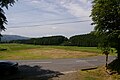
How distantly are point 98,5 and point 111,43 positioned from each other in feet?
11.1

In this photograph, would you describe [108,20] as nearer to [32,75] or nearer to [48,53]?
[32,75]

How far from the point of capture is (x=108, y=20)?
2275 cm

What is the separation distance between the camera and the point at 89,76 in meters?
22.1

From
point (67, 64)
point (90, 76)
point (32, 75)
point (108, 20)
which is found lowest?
point (32, 75)

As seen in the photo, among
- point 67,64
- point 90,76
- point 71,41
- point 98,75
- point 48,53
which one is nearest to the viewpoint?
point 90,76

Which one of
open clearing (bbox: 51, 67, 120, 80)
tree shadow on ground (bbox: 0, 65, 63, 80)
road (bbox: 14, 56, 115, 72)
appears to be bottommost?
tree shadow on ground (bbox: 0, 65, 63, 80)

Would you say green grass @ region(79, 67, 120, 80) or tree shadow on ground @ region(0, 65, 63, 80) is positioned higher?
green grass @ region(79, 67, 120, 80)

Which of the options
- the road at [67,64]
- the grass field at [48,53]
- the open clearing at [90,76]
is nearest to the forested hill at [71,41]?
the grass field at [48,53]

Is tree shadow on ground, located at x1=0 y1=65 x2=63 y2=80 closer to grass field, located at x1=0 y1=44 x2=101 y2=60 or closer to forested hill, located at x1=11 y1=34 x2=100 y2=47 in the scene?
grass field, located at x1=0 y1=44 x2=101 y2=60

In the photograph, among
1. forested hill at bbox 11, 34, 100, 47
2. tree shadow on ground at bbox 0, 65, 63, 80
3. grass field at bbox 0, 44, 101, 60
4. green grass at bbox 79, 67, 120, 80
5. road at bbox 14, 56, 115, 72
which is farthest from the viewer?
forested hill at bbox 11, 34, 100, 47

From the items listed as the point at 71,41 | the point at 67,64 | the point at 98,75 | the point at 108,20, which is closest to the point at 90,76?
the point at 98,75

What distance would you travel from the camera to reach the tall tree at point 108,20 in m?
22.0

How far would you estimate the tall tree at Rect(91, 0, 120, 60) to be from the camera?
866 inches

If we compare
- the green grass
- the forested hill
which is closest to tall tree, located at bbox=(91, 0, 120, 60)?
the green grass
